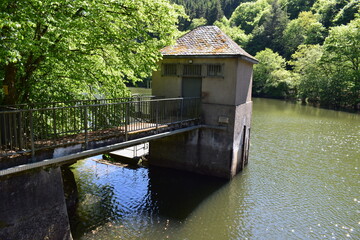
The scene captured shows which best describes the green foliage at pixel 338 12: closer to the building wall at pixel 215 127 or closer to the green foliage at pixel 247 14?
the green foliage at pixel 247 14

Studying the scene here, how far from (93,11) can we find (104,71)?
99.7 inches

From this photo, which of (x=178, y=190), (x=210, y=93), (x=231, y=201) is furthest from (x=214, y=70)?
(x=231, y=201)

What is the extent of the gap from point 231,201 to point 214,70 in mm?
6122

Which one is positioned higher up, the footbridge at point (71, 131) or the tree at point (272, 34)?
the tree at point (272, 34)

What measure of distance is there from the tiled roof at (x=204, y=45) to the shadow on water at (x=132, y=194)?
6.19m

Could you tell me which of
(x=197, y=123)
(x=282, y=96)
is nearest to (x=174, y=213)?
(x=197, y=123)

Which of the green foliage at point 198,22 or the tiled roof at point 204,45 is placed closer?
the tiled roof at point 204,45

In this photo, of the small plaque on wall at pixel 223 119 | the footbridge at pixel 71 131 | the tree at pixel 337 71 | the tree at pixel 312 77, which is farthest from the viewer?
the tree at pixel 312 77

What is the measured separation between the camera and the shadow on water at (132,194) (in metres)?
10.5

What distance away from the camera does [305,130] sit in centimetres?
2769

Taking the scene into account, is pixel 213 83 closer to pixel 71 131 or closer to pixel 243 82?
pixel 243 82

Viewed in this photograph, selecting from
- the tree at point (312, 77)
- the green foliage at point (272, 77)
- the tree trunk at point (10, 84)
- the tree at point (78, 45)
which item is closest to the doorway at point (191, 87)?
the tree at point (78, 45)

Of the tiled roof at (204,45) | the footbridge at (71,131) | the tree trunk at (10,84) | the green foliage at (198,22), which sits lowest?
the footbridge at (71,131)

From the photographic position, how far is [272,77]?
59062mm
